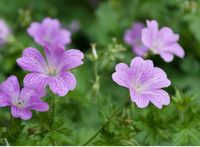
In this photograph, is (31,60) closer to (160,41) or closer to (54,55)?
(54,55)

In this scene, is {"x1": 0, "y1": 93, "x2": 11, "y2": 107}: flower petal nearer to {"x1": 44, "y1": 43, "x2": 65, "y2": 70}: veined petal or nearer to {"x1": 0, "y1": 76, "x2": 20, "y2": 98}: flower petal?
{"x1": 0, "y1": 76, "x2": 20, "y2": 98}: flower petal

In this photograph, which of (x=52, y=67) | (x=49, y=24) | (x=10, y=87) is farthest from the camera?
(x=49, y=24)

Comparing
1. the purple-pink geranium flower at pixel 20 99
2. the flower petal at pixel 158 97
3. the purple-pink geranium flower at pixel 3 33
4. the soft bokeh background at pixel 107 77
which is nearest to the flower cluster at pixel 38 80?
the purple-pink geranium flower at pixel 20 99

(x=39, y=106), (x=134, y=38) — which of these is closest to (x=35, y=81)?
(x=39, y=106)

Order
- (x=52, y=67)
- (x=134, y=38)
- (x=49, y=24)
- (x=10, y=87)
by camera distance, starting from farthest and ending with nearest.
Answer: (x=134, y=38), (x=49, y=24), (x=52, y=67), (x=10, y=87)

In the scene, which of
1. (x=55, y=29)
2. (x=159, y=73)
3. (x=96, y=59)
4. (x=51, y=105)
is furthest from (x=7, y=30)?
(x=159, y=73)

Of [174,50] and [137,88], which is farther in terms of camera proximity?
[174,50]
